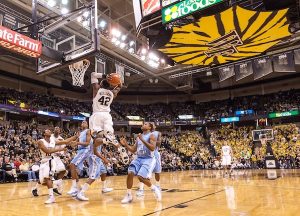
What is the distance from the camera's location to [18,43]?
8.32 meters

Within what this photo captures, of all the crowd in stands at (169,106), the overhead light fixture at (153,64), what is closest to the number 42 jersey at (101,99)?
the overhead light fixture at (153,64)

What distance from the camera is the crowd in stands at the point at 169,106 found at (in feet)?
73.9

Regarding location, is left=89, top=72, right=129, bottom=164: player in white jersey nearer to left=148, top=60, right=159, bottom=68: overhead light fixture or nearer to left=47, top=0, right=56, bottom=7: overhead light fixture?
left=47, top=0, right=56, bottom=7: overhead light fixture

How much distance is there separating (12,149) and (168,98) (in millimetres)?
20228

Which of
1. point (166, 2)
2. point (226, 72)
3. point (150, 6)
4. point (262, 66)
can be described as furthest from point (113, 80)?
point (226, 72)

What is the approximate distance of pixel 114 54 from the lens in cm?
1848

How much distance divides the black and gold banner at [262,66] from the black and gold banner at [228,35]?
7.42 meters

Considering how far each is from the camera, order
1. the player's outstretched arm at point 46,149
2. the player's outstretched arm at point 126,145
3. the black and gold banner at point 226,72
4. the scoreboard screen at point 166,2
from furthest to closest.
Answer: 1. the black and gold banner at point 226,72
2. the scoreboard screen at point 166,2
3. the player's outstretched arm at point 46,149
4. the player's outstretched arm at point 126,145

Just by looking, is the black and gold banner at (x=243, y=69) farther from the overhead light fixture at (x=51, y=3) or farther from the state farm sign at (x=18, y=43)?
the state farm sign at (x=18, y=43)

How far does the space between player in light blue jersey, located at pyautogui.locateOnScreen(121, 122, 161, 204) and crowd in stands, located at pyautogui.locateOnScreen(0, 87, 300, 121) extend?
17082 millimetres

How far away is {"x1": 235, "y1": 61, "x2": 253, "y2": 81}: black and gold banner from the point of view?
1916 cm

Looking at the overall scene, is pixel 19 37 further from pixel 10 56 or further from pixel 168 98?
pixel 168 98

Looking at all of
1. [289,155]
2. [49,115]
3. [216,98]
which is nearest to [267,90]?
[216,98]

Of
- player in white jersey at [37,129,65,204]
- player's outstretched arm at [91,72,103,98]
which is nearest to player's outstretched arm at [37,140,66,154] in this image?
player in white jersey at [37,129,65,204]
